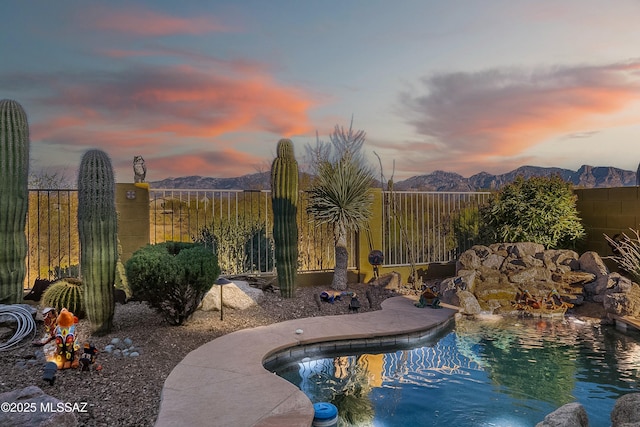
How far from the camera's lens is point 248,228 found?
386 inches

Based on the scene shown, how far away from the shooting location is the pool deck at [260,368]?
346 centimetres

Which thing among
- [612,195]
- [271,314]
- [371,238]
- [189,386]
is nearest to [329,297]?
[271,314]

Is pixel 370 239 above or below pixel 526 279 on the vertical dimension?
above

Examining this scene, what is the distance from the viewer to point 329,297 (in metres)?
8.00

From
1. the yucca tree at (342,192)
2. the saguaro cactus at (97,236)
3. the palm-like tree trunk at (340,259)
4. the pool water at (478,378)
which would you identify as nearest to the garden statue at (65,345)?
the saguaro cactus at (97,236)

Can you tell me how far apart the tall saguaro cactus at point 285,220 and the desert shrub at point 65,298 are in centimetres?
317

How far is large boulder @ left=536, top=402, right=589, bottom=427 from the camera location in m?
3.28

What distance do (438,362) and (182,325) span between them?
344cm

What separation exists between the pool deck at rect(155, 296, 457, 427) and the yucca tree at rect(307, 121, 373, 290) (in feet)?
6.60

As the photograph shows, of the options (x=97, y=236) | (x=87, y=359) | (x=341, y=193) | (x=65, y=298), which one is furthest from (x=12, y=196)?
(x=341, y=193)

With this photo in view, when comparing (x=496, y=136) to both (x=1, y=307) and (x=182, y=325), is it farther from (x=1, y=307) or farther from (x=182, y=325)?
(x=1, y=307)

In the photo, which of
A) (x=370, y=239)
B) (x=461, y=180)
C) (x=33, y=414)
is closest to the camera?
(x=33, y=414)

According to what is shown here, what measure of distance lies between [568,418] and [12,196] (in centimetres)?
709

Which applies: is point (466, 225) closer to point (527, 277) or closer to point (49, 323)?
point (527, 277)
